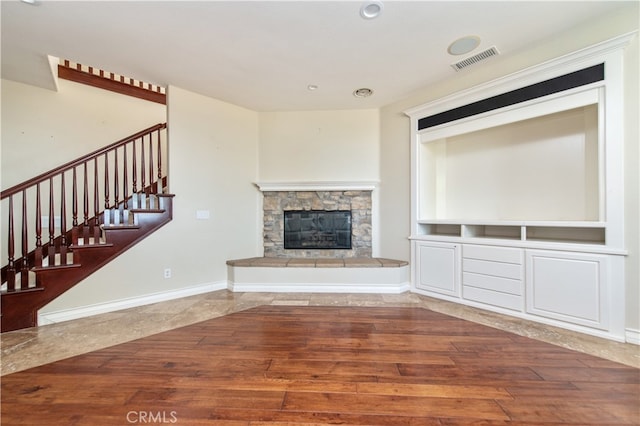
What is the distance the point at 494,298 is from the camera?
9.32 feet

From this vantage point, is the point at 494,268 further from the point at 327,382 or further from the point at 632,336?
the point at 327,382

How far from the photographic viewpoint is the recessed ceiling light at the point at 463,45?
8.04 feet

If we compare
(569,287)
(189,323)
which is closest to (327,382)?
(189,323)

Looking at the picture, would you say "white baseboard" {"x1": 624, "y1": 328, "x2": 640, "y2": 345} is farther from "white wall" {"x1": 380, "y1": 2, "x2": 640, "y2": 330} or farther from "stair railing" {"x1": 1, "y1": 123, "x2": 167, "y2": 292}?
"stair railing" {"x1": 1, "y1": 123, "x2": 167, "y2": 292}

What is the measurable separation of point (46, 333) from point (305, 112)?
3.99m

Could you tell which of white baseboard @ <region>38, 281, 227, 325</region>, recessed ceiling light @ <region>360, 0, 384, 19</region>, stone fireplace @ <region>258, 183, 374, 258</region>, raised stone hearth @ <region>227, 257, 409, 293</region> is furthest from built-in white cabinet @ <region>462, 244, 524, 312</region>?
white baseboard @ <region>38, 281, 227, 325</region>

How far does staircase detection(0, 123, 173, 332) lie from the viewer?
8.05 feet

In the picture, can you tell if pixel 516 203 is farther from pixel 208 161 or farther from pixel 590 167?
pixel 208 161

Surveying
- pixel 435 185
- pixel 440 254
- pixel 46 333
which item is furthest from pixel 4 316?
pixel 435 185

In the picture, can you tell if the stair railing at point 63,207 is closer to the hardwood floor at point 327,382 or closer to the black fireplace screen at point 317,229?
the hardwood floor at point 327,382

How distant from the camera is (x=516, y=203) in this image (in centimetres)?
305

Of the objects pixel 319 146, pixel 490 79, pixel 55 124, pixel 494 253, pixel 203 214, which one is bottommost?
pixel 494 253
